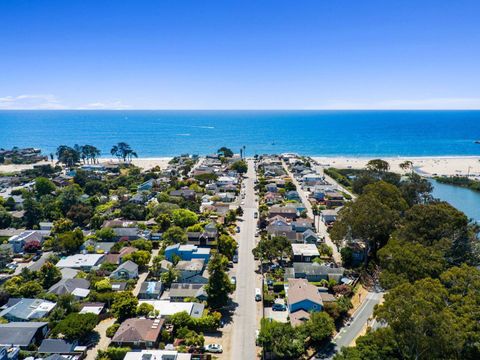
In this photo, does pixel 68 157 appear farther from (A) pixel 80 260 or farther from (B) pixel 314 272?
(B) pixel 314 272

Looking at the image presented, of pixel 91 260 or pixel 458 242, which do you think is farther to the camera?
pixel 91 260

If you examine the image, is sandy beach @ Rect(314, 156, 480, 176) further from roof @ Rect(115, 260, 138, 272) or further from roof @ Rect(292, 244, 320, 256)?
roof @ Rect(115, 260, 138, 272)

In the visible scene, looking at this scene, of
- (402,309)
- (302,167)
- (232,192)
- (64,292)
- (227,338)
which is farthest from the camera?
(302,167)

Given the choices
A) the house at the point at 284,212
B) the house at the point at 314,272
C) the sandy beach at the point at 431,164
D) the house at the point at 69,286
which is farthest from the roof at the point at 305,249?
the sandy beach at the point at 431,164

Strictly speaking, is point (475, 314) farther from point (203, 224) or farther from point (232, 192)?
point (232, 192)

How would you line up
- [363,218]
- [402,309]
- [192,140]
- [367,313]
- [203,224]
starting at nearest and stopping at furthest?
[402,309], [367,313], [363,218], [203,224], [192,140]

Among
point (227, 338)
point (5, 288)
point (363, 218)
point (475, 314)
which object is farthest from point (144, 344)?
point (363, 218)

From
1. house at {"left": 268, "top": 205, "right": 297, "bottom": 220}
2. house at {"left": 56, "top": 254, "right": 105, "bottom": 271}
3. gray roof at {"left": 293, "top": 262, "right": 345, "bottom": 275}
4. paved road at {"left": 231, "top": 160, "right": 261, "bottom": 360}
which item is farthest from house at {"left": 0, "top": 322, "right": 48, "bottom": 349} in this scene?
house at {"left": 268, "top": 205, "right": 297, "bottom": 220}
